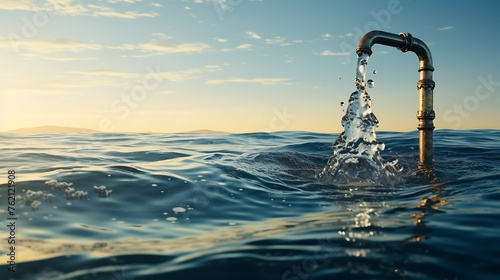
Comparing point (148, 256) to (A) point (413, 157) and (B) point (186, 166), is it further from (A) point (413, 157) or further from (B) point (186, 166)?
(A) point (413, 157)

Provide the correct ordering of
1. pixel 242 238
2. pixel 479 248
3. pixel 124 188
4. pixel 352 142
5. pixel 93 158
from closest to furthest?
pixel 479 248, pixel 242 238, pixel 124 188, pixel 352 142, pixel 93 158

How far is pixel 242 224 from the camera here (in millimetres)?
5375

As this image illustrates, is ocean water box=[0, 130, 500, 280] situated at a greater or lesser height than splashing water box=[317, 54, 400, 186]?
lesser

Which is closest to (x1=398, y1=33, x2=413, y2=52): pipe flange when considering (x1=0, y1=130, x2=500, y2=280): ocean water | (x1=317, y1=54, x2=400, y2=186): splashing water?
(x1=317, y1=54, x2=400, y2=186): splashing water

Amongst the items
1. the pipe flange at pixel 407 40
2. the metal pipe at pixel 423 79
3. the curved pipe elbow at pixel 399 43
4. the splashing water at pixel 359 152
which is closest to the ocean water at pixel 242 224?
the splashing water at pixel 359 152

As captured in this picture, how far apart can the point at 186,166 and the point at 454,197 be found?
5455 mm

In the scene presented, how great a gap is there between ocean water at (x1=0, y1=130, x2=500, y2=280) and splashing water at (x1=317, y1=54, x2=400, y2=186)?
1.46 ft

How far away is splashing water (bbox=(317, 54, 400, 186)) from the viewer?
812 centimetres

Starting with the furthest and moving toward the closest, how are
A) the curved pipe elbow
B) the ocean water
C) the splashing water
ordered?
the splashing water
the curved pipe elbow
the ocean water

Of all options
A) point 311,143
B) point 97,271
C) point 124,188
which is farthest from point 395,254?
point 311,143

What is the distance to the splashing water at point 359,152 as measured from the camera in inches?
320

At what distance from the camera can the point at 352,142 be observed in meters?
8.45

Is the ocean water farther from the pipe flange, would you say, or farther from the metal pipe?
the pipe flange

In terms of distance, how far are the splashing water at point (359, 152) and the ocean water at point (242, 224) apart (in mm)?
446
